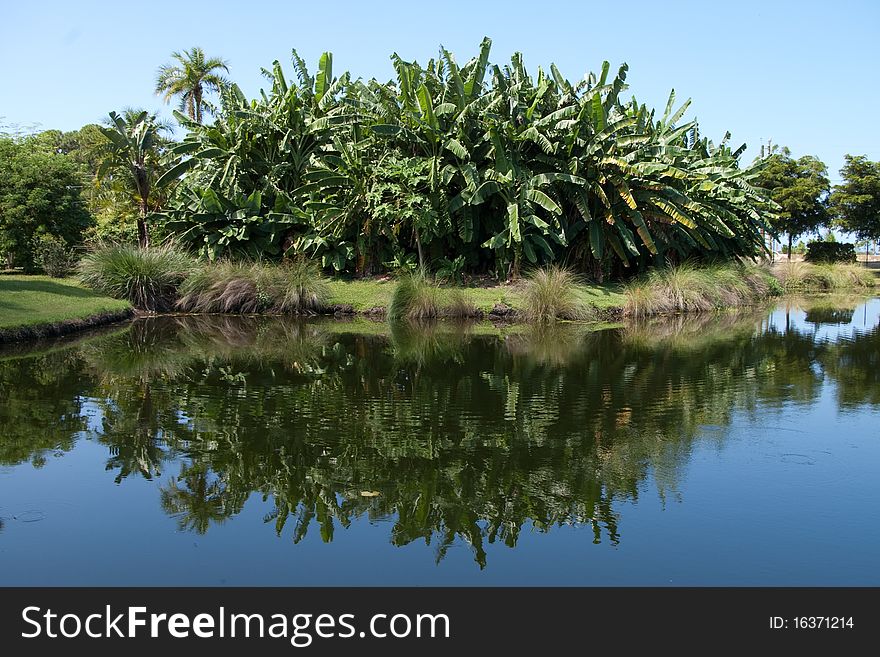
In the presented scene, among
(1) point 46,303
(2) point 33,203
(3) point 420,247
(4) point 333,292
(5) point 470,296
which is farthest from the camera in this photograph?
(2) point 33,203

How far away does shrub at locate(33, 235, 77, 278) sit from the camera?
31.2 metres

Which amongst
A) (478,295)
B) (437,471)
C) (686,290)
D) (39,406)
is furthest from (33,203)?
(437,471)

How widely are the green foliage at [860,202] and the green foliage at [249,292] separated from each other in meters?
40.0

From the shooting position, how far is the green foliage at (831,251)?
51.1 metres

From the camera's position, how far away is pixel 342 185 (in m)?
29.4

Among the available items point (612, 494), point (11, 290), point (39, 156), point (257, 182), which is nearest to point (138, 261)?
point (11, 290)

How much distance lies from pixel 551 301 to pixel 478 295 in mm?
3184

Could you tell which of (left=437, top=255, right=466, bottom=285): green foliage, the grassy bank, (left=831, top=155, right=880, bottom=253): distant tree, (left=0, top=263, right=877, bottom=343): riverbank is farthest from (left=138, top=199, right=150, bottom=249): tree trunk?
(left=831, top=155, right=880, bottom=253): distant tree

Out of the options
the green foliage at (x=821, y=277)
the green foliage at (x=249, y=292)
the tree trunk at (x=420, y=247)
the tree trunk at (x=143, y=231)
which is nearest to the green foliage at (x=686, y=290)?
the tree trunk at (x=420, y=247)

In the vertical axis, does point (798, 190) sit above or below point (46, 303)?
above

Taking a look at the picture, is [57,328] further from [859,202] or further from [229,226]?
[859,202]

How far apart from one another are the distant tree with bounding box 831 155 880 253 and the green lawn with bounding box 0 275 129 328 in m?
Result: 46.0

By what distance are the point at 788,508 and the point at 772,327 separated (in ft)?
57.1

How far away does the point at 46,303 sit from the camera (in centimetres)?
2123
